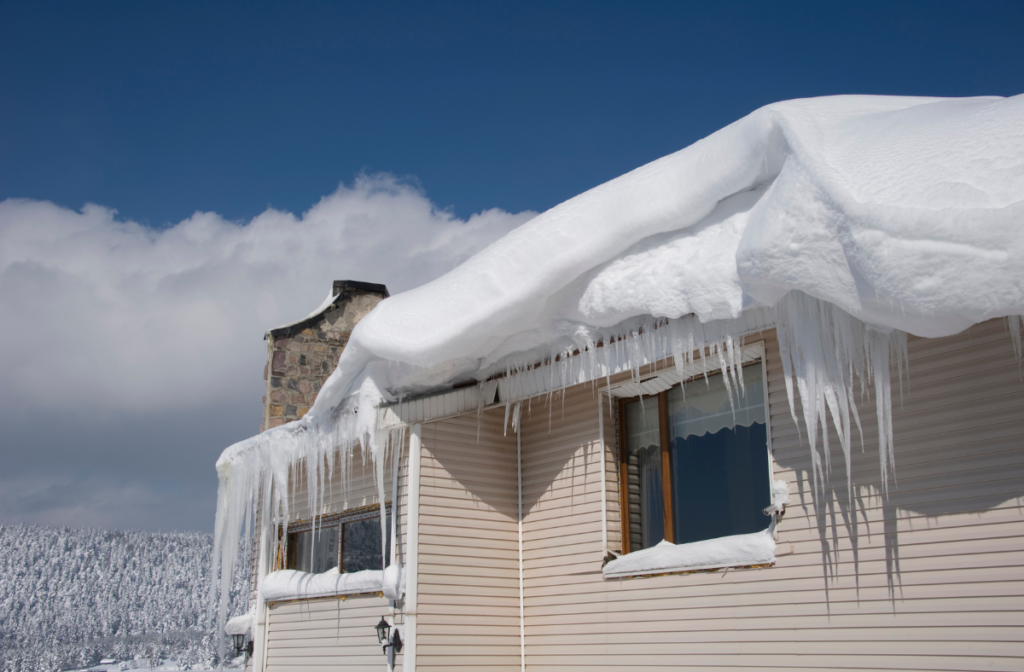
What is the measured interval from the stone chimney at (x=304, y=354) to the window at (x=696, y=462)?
574cm

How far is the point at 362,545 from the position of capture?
292 inches

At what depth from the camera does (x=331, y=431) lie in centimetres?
723

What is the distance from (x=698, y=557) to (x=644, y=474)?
1.02 meters

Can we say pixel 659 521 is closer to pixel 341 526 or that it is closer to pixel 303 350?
pixel 341 526

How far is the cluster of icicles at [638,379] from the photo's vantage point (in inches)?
170

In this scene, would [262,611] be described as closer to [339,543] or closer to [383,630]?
[339,543]

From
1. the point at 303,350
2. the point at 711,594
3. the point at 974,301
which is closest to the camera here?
the point at 974,301

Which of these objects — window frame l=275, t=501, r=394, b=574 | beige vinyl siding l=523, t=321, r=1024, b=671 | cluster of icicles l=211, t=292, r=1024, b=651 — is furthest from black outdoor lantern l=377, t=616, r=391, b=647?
beige vinyl siding l=523, t=321, r=1024, b=671

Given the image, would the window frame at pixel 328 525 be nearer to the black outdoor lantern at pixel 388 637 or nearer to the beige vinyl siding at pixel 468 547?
the beige vinyl siding at pixel 468 547

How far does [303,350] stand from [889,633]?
27.5 ft

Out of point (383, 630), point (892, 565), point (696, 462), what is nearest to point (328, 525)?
point (383, 630)

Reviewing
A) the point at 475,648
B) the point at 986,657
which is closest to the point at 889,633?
the point at 986,657

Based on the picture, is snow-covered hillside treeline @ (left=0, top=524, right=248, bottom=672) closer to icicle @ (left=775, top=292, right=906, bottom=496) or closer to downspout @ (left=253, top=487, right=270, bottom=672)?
downspout @ (left=253, top=487, right=270, bottom=672)

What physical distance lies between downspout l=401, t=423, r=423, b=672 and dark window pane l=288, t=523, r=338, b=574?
1.76 m
